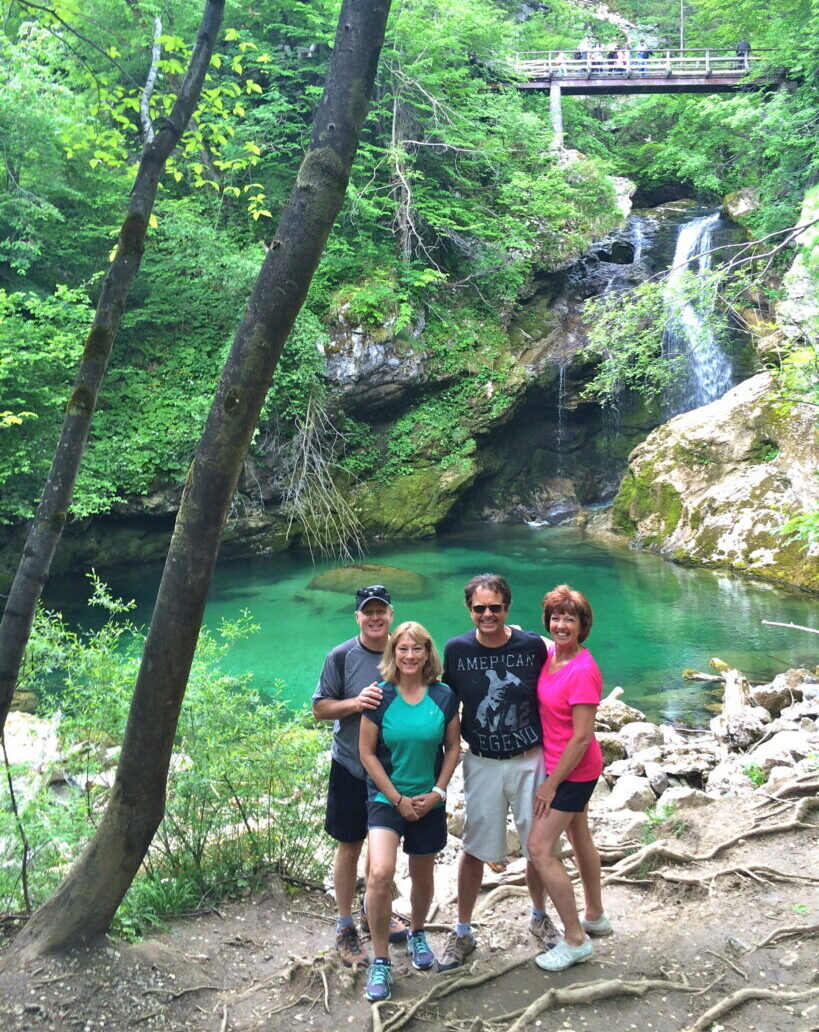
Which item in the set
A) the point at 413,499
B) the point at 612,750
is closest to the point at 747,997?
the point at 612,750

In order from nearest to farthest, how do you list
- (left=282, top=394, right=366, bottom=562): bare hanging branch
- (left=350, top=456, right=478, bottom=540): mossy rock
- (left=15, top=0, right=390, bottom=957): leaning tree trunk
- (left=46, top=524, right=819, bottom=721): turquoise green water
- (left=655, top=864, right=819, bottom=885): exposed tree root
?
1. (left=15, top=0, right=390, bottom=957): leaning tree trunk
2. (left=655, top=864, right=819, bottom=885): exposed tree root
3. (left=46, top=524, right=819, bottom=721): turquoise green water
4. (left=282, top=394, right=366, bottom=562): bare hanging branch
5. (left=350, top=456, right=478, bottom=540): mossy rock

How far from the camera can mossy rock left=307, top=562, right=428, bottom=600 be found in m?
14.2

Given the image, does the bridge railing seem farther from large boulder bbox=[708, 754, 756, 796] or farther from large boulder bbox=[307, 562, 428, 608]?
large boulder bbox=[708, 754, 756, 796]

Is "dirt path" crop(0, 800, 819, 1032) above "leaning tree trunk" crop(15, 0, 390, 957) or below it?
below

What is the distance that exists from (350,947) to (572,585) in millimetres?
11635

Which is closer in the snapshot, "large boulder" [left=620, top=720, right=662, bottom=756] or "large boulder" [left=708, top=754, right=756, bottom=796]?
"large boulder" [left=708, top=754, right=756, bottom=796]

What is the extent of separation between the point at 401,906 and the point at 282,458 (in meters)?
14.1

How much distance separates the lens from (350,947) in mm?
3369

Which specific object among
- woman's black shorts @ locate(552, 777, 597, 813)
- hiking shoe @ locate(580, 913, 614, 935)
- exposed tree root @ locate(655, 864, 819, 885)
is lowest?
exposed tree root @ locate(655, 864, 819, 885)

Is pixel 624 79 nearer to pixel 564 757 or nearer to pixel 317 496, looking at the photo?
pixel 317 496

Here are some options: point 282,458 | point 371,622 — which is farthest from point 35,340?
point 371,622


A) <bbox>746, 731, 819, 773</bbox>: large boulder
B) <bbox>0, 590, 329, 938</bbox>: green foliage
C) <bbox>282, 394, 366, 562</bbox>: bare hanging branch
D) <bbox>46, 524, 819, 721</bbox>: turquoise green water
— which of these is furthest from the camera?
<bbox>282, 394, 366, 562</bbox>: bare hanging branch

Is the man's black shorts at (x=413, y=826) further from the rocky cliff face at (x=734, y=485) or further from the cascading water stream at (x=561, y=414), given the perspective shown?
the cascading water stream at (x=561, y=414)

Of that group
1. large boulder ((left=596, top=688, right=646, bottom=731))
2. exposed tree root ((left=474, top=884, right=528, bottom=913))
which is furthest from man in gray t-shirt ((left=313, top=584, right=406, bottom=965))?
large boulder ((left=596, top=688, right=646, bottom=731))
